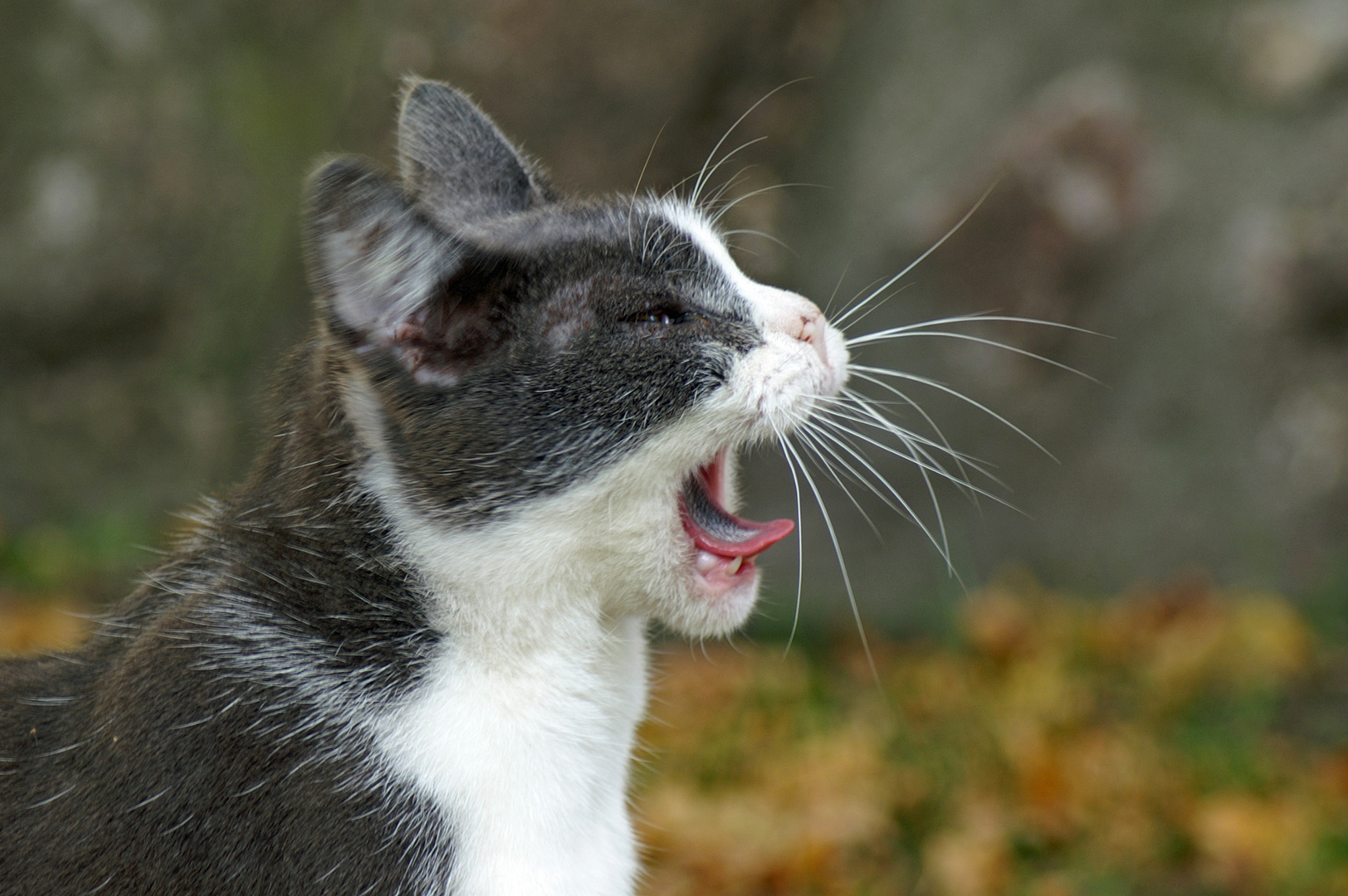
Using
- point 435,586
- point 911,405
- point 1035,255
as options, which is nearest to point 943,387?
point 435,586

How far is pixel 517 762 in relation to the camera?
2029mm

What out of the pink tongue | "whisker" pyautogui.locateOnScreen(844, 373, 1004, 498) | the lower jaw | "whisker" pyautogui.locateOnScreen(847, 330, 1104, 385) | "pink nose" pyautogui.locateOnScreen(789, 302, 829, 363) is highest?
"whisker" pyautogui.locateOnScreen(847, 330, 1104, 385)

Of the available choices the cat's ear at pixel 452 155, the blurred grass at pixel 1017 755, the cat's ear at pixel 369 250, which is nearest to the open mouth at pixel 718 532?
the cat's ear at pixel 369 250

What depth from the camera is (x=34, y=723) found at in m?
2.15

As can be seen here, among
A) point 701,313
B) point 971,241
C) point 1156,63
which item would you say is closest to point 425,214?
point 701,313

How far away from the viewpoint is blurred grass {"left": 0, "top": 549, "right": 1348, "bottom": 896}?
3441 millimetres

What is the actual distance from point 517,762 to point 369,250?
2.68 ft

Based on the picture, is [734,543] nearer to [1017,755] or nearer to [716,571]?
[716,571]

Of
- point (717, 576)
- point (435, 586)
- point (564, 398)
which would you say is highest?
point (564, 398)

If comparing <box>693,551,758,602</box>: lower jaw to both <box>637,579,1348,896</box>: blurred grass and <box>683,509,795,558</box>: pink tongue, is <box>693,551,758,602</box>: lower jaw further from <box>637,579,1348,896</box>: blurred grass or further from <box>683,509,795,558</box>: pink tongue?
<box>637,579,1348,896</box>: blurred grass

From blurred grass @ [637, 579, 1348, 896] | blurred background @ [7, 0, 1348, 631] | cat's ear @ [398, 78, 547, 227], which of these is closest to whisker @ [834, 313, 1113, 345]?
blurred background @ [7, 0, 1348, 631]

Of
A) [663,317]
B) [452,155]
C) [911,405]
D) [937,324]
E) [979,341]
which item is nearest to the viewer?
[663,317]

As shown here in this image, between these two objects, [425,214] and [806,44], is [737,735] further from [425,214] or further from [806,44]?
[425,214]

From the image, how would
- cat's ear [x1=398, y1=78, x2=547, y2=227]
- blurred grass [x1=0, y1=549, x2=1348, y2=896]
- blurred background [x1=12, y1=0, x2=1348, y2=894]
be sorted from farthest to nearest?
1. blurred background [x1=12, y1=0, x2=1348, y2=894]
2. blurred grass [x1=0, y1=549, x2=1348, y2=896]
3. cat's ear [x1=398, y1=78, x2=547, y2=227]
